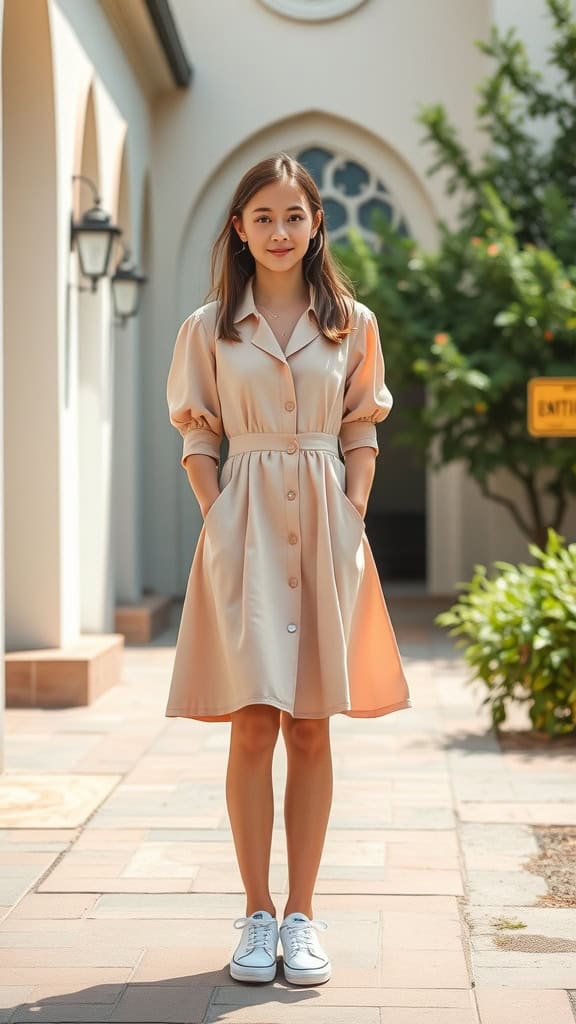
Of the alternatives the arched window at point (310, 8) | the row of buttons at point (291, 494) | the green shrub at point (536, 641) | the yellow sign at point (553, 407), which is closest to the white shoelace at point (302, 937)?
the row of buttons at point (291, 494)

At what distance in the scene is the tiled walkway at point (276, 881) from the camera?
10.4ft

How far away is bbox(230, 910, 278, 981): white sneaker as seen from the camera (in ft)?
10.6

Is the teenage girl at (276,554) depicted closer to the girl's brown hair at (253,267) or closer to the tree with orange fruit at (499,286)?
the girl's brown hair at (253,267)

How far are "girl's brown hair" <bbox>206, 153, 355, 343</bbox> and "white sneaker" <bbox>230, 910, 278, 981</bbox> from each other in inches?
52.9

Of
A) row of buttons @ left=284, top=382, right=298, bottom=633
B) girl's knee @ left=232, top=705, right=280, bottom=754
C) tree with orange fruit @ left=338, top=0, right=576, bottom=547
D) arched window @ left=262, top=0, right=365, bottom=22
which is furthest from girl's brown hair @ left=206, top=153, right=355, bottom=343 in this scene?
arched window @ left=262, top=0, right=365, bottom=22

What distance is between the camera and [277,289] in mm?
3504

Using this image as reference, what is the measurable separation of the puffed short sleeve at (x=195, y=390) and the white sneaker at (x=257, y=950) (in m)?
1.09

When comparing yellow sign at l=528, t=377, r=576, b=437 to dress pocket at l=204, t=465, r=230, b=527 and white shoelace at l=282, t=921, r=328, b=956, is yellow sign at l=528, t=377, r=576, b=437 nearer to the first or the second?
dress pocket at l=204, t=465, r=230, b=527

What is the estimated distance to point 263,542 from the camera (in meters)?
3.33

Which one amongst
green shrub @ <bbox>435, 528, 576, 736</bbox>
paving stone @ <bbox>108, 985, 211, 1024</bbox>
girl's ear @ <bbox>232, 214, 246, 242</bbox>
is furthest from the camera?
green shrub @ <bbox>435, 528, 576, 736</bbox>

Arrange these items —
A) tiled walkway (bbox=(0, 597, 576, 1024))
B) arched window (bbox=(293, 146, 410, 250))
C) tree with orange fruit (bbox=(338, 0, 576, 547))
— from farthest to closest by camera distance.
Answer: arched window (bbox=(293, 146, 410, 250)) → tree with orange fruit (bbox=(338, 0, 576, 547)) → tiled walkway (bbox=(0, 597, 576, 1024))

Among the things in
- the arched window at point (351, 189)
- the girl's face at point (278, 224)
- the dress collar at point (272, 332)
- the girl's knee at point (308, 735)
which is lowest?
the girl's knee at point (308, 735)

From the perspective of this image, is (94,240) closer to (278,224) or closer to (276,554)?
(278,224)

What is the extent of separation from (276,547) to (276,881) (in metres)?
1.26
